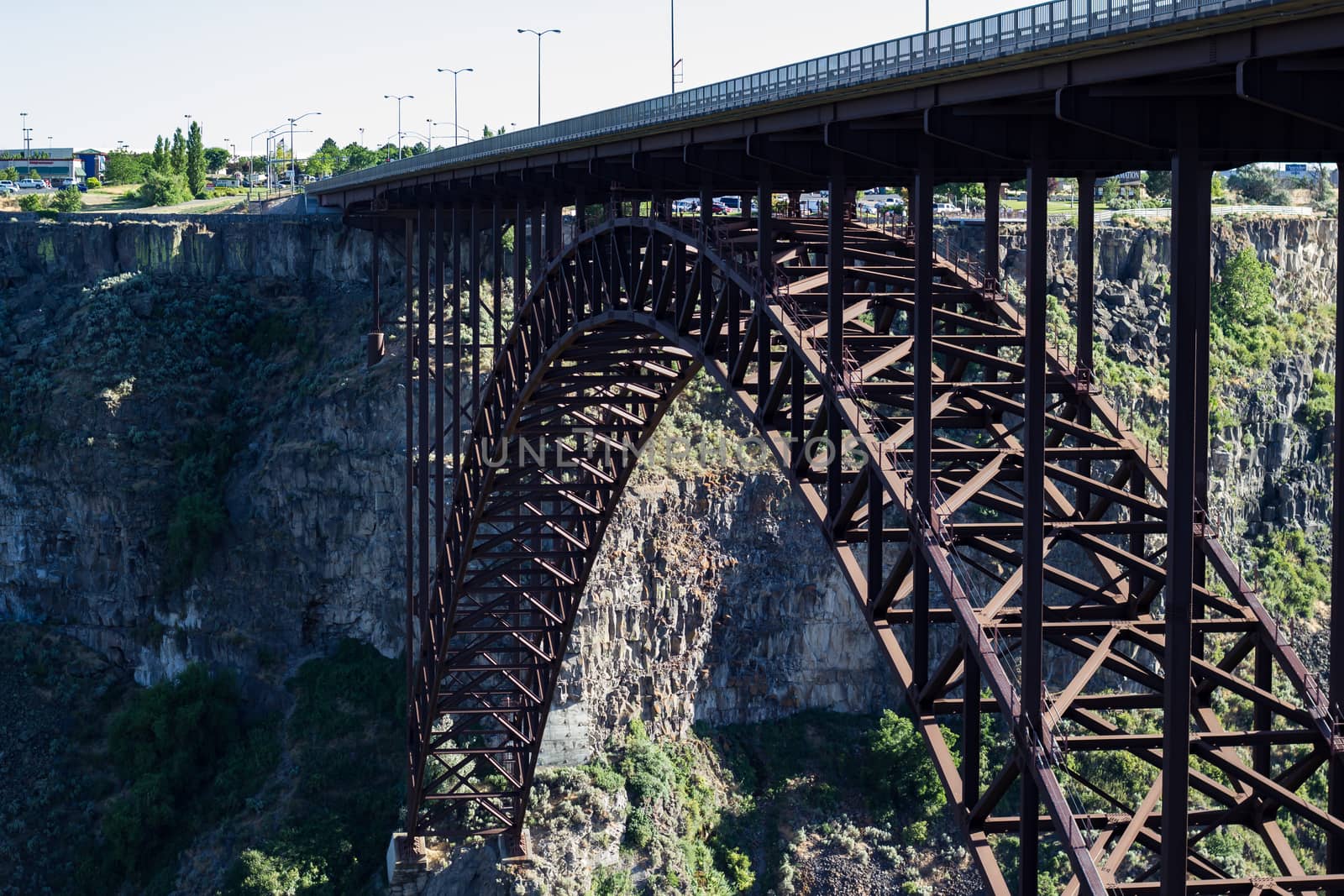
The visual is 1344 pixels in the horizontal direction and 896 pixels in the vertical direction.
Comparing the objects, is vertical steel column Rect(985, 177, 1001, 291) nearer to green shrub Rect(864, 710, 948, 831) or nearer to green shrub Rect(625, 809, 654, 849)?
green shrub Rect(625, 809, 654, 849)

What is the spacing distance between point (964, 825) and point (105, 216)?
7449cm

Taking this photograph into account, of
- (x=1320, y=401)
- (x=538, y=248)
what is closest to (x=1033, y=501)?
(x=538, y=248)

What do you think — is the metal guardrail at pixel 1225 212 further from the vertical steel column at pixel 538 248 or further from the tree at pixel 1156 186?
the vertical steel column at pixel 538 248

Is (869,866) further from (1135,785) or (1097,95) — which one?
(1097,95)

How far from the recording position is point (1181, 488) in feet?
49.0

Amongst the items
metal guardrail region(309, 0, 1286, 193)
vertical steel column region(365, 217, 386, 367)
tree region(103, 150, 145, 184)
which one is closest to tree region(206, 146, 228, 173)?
tree region(103, 150, 145, 184)

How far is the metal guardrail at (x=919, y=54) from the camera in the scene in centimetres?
1530

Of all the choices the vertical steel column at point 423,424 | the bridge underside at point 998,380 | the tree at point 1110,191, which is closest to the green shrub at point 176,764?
the vertical steel column at point 423,424

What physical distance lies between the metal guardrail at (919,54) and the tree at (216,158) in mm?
122331

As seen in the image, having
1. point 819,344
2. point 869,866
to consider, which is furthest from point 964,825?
point 869,866

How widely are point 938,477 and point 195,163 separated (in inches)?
4191

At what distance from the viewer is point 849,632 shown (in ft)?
228

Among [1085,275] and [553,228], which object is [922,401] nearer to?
[1085,275]

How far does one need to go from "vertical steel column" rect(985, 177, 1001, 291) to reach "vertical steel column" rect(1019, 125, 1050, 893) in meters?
7.51
